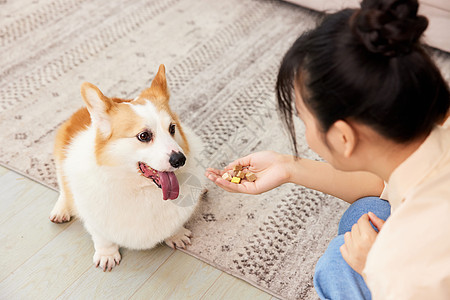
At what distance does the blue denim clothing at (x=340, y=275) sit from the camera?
2.91 feet

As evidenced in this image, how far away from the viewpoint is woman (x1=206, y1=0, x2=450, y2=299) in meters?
0.63

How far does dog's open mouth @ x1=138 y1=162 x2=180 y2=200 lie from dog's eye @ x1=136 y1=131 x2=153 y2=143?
6 cm

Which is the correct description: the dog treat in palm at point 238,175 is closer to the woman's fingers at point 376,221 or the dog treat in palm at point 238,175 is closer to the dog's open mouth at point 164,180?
the dog's open mouth at point 164,180

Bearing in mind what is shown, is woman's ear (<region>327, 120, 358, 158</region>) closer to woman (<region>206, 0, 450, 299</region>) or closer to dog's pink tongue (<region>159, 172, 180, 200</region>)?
woman (<region>206, 0, 450, 299</region>)

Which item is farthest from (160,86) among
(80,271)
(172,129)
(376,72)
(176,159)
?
(376,72)

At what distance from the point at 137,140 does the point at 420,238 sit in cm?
71

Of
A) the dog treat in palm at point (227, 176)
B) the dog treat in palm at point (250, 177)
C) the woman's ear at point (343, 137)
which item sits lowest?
the dog treat in palm at point (227, 176)

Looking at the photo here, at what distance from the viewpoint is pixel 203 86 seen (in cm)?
193

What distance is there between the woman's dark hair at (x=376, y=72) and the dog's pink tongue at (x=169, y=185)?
523 mm

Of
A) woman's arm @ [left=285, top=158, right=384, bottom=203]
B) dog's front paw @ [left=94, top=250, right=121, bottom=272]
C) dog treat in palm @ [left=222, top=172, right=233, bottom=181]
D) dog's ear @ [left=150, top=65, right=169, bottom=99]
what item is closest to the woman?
woman's arm @ [left=285, top=158, right=384, bottom=203]

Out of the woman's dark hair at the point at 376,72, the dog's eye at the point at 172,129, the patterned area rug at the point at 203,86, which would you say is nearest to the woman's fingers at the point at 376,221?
the woman's dark hair at the point at 376,72

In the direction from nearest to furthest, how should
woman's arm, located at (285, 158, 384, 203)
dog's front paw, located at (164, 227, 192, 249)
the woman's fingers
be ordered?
the woman's fingers < woman's arm, located at (285, 158, 384, 203) < dog's front paw, located at (164, 227, 192, 249)

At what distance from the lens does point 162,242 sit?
4.54 feet

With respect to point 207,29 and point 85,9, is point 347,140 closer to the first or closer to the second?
point 207,29
